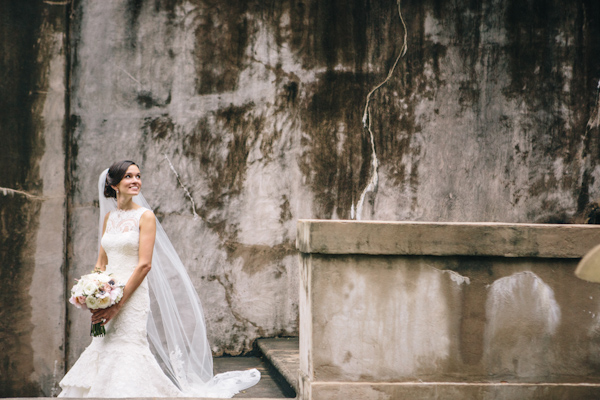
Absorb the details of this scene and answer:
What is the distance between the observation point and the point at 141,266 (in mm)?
3826

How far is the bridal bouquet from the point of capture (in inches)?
140

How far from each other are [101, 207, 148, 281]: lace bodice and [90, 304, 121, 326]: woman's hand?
0.23 metres

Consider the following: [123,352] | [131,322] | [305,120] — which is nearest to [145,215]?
[131,322]

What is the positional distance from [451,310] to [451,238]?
1.38 ft

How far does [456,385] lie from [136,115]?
13.1 feet

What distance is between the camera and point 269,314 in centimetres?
571

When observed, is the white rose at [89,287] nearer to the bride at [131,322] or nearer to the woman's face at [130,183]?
the bride at [131,322]

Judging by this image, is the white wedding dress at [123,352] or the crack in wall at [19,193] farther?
the crack in wall at [19,193]

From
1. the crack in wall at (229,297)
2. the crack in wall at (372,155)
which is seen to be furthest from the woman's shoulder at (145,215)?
the crack in wall at (372,155)

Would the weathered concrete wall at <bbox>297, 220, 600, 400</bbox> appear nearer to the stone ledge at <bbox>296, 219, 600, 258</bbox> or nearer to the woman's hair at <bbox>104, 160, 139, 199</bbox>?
the stone ledge at <bbox>296, 219, 600, 258</bbox>

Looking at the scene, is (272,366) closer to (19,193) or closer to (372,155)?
(372,155)

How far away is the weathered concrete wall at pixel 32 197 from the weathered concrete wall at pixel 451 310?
3.24 meters

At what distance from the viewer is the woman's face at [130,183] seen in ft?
12.9

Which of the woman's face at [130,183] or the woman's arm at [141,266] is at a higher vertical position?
the woman's face at [130,183]
